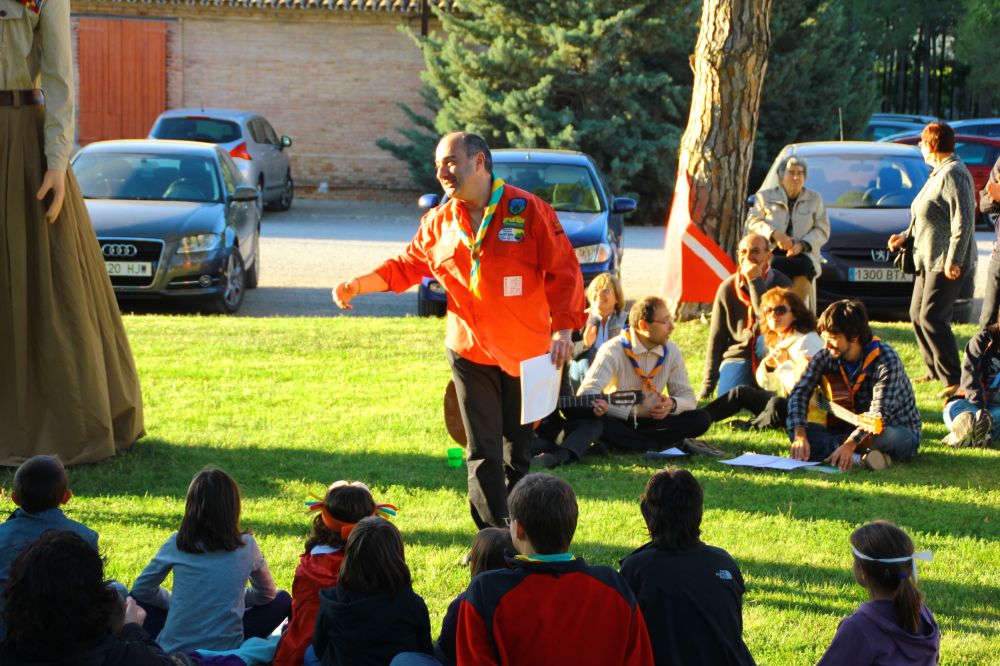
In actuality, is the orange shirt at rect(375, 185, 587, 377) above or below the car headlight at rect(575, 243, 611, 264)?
above

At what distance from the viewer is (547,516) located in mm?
4035

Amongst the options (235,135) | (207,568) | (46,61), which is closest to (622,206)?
(46,61)

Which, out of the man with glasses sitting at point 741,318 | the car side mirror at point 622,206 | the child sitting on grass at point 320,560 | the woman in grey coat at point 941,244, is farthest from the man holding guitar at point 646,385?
the car side mirror at point 622,206

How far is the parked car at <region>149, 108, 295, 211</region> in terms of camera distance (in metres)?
24.7

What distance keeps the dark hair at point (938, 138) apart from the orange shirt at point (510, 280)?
4.94 meters

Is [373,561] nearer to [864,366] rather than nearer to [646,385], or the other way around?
[646,385]

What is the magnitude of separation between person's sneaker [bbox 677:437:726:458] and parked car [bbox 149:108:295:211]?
17.0 meters

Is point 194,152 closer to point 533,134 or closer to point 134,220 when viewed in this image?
point 134,220

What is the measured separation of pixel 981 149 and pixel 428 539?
22429mm

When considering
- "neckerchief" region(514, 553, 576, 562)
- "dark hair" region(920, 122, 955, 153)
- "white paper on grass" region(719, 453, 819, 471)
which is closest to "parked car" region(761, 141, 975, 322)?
"dark hair" region(920, 122, 955, 153)

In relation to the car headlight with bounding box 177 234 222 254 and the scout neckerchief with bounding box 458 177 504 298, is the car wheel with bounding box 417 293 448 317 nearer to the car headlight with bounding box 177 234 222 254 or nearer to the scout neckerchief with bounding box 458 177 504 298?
the car headlight with bounding box 177 234 222 254

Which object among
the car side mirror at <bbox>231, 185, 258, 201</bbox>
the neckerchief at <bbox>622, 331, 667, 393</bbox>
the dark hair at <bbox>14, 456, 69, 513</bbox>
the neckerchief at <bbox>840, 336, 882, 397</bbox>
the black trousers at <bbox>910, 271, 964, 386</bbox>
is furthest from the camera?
the car side mirror at <bbox>231, 185, 258, 201</bbox>

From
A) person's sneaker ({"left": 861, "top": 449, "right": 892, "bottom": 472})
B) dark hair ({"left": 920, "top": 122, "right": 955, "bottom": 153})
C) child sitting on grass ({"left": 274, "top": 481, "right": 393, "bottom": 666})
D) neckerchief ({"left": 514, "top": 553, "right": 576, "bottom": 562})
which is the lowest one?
person's sneaker ({"left": 861, "top": 449, "right": 892, "bottom": 472})

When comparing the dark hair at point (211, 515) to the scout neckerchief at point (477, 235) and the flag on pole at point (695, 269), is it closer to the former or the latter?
the scout neckerchief at point (477, 235)
